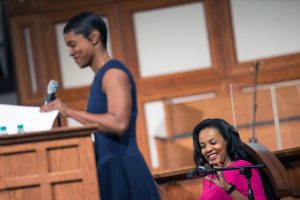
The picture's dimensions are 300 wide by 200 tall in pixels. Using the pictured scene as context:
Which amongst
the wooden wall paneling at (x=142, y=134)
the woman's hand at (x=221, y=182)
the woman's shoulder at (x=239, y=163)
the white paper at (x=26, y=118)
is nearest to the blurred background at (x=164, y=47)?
the wooden wall paneling at (x=142, y=134)

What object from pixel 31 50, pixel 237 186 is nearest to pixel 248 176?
pixel 237 186

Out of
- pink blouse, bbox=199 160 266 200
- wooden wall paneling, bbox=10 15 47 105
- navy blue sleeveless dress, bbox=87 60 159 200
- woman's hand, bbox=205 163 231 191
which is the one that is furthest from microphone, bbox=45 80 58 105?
wooden wall paneling, bbox=10 15 47 105

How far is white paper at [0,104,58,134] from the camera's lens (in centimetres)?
259

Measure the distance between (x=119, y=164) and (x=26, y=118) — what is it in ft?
1.36

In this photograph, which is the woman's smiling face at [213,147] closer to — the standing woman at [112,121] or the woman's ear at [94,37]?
the standing woman at [112,121]

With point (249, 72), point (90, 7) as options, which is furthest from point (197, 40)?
point (90, 7)

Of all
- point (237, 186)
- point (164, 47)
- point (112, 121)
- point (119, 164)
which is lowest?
point (237, 186)

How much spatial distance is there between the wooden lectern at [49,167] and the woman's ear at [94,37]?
1.18 feet

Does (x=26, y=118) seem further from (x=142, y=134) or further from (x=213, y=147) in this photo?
(x=142, y=134)

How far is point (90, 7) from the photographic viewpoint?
7.38m

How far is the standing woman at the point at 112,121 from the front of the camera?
2441 mm

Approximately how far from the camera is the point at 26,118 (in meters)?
2.65

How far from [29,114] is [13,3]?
4.93 metres

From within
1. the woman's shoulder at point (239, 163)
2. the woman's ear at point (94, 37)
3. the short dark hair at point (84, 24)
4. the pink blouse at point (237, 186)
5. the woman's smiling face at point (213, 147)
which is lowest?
the pink blouse at point (237, 186)
